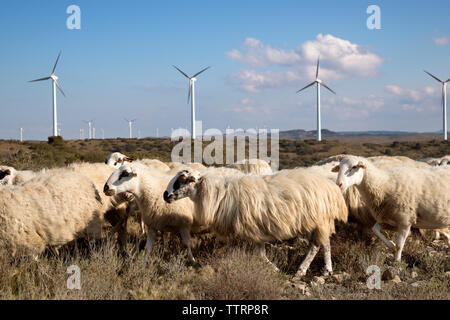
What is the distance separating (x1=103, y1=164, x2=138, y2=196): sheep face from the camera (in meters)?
8.14

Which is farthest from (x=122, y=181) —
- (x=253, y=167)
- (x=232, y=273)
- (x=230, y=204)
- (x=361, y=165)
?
(x=253, y=167)

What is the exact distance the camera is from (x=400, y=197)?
8289mm

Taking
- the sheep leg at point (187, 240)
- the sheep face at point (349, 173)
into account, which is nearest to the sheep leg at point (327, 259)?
the sheep face at point (349, 173)

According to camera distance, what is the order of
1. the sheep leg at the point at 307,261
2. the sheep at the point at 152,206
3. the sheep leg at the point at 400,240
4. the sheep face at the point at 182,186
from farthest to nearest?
the sheep at the point at 152,206 → the sheep leg at the point at 400,240 → the sheep face at the point at 182,186 → the sheep leg at the point at 307,261

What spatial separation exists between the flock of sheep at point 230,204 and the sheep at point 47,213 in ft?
0.06

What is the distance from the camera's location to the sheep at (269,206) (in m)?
7.56

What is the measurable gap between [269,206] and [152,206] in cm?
245

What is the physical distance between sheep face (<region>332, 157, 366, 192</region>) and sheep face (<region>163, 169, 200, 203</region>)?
2.82 m

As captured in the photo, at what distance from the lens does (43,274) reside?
254 inches

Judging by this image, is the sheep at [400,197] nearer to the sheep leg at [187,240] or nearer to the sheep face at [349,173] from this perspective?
the sheep face at [349,173]

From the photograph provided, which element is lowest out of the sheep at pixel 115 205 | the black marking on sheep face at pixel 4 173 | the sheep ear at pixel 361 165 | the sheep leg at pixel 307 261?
the sheep leg at pixel 307 261

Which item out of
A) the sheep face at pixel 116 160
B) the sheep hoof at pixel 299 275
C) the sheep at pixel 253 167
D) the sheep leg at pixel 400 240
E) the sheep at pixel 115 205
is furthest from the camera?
the sheep at pixel 253 167

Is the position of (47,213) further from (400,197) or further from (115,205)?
(400,197)
